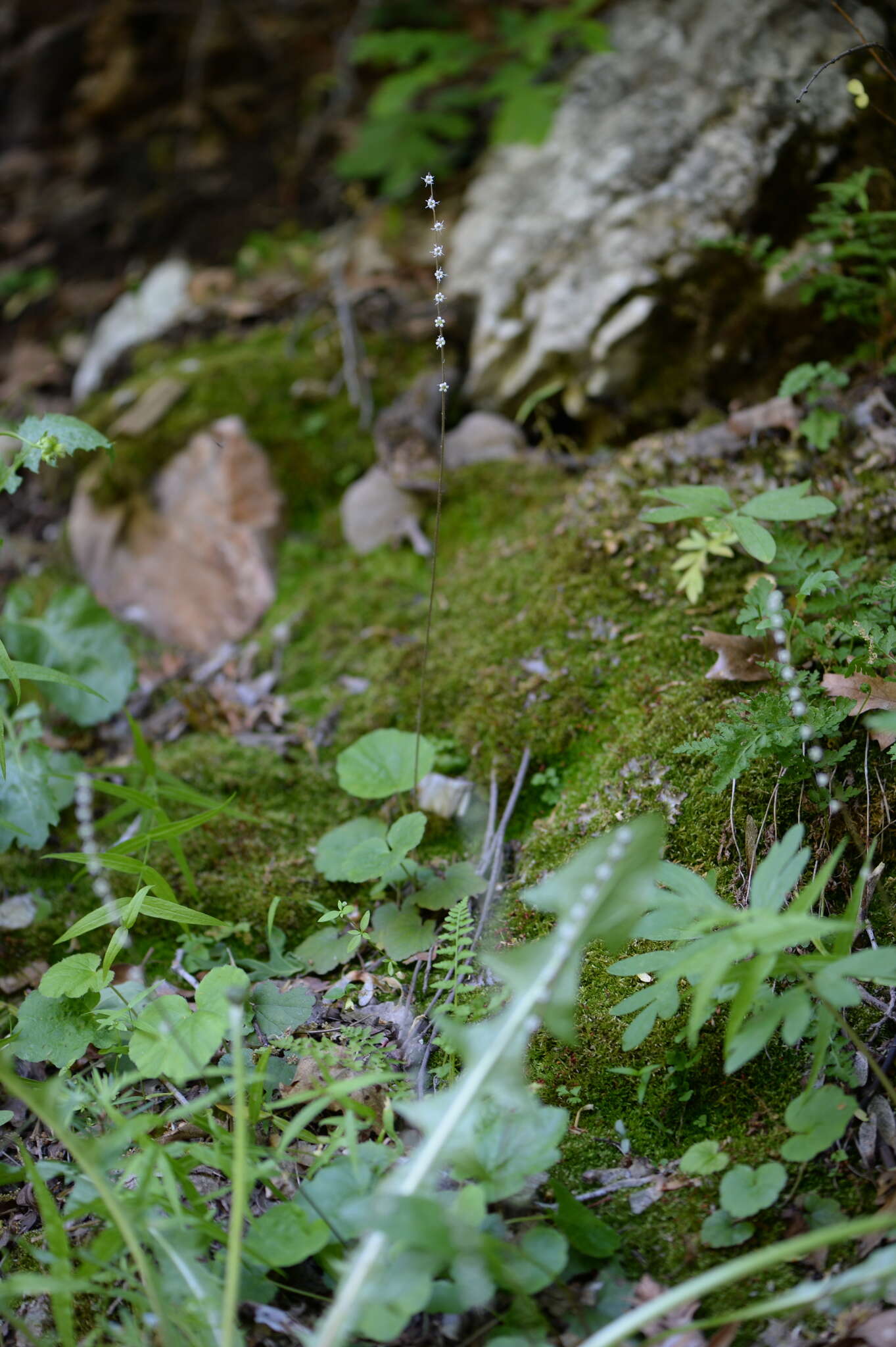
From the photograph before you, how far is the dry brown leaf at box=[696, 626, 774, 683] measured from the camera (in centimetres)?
255

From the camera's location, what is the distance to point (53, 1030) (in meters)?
2.15

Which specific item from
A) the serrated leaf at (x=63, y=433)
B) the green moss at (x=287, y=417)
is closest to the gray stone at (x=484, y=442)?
the green moss at (x=287, y=417)

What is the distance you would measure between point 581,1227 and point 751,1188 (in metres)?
0.33

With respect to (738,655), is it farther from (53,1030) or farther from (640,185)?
(640,185)

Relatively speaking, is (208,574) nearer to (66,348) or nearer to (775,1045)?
(66,348)

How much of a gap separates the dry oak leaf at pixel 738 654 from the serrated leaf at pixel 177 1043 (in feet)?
5.37

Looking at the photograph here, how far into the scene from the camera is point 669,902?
1.70 meters

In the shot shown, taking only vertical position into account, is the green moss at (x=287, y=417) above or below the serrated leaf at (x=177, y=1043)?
above

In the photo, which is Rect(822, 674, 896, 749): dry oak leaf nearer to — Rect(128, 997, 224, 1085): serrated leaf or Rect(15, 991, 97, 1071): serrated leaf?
Rect(128, 997, 224, 1085): serrated leaf

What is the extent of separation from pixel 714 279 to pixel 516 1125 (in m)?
3.25

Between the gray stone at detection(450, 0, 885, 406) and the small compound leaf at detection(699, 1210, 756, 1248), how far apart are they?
→ 9.97 feet

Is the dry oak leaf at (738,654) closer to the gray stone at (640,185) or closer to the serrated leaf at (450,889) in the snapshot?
the serrated leaf at (450,889)

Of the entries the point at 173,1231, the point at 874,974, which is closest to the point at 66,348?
the point at 173,1231

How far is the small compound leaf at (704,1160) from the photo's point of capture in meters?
1.77
